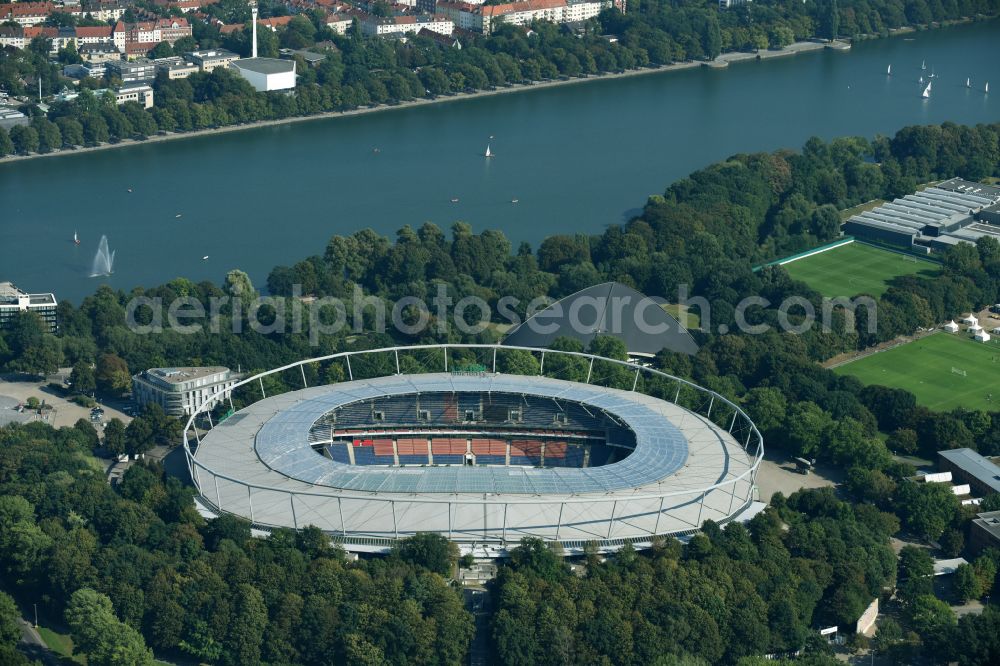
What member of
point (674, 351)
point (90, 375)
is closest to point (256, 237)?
point (90, 375)

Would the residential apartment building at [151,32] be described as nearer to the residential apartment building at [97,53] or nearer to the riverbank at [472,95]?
the residential apartment building at [97,53]

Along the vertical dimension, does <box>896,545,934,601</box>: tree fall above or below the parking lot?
above

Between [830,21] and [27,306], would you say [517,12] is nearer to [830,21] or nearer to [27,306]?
[830,21]

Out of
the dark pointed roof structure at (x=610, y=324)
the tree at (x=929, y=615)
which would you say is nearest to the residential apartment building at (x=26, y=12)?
the dark pointed roof structure at (x=610, y=324)

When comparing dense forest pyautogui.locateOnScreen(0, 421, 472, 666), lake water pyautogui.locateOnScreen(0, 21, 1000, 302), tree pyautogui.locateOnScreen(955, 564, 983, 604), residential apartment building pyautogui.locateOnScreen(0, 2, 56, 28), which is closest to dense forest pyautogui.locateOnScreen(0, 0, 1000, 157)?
lake water pyautogui.locateOnScreen(0, 21, 1000, 302)

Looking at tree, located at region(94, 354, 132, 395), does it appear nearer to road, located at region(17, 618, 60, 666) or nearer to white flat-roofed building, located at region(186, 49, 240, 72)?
road, located at region(17, 618, 60, 666)
